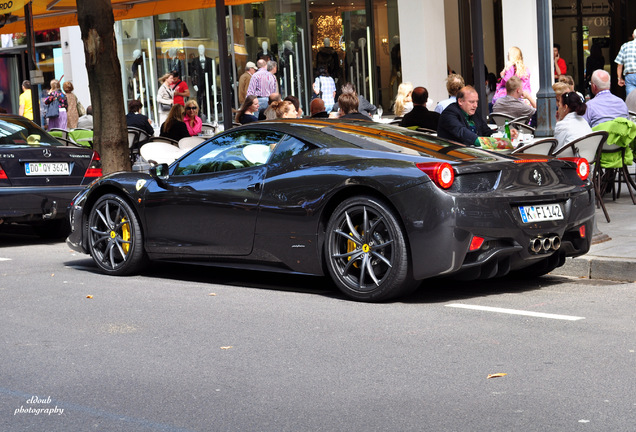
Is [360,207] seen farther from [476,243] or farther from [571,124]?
[571,124]

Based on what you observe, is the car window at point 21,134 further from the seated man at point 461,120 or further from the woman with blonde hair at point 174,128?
the seated man at point 461,120

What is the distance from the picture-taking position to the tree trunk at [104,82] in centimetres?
1287

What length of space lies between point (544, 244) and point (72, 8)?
1303 centimetres

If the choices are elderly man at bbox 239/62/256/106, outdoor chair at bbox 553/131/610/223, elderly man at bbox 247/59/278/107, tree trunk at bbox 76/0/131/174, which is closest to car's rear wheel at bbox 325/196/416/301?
outdoor chair at bbox 553/131/610/223

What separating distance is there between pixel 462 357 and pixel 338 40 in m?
18.7

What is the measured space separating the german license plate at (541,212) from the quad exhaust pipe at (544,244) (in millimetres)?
138

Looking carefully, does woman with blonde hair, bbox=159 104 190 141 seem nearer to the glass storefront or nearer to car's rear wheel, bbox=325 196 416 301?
the glass storefront

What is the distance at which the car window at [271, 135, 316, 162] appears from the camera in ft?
25.2

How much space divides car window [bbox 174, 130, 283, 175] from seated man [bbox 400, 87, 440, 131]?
Answer: 199 inches

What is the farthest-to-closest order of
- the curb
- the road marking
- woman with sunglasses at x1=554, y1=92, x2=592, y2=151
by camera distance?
woman with sunglasses at x1=554, y1=92, x2=592, y2=151
the curb
the road marking

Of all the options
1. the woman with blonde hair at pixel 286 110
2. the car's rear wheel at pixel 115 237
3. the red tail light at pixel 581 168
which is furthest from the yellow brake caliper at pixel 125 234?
the woman with blonde hair at pixel 286 110

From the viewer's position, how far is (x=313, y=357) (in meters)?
5.72

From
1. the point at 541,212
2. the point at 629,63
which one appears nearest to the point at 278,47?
the point at 629,63

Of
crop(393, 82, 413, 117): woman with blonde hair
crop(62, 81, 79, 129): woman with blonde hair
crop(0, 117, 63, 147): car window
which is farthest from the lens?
crop(62, 81, 79, 129): woman with blonde hair
